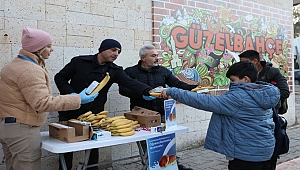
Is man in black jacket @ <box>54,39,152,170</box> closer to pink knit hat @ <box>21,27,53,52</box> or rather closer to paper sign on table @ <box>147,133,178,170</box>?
paper sign on table @ <box>147,133,178,170</box>

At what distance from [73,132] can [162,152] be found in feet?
3.21

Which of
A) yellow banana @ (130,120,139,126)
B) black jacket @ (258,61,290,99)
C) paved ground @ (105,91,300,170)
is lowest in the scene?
paved ground @ (105,91,300,170)

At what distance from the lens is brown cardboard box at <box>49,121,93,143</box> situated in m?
2.80

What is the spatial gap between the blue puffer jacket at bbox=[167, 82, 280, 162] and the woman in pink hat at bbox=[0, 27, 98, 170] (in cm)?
117

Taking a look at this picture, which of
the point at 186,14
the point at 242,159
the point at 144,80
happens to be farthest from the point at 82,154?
the point at 186,14

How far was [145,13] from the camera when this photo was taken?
514cm

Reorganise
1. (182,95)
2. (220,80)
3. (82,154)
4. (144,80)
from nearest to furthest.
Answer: (182,95)
(144,80)
(82,154)
(220,80)

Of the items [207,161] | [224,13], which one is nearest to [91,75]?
[207,161]

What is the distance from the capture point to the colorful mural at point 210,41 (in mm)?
A: 5419

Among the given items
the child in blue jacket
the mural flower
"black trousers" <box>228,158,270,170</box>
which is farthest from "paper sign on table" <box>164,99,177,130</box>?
the mural flower

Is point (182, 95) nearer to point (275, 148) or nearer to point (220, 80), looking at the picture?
point (275, 148)

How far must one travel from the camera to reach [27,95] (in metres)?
2.55

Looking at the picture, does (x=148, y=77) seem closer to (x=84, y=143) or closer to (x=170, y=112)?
(x=170, y=112)

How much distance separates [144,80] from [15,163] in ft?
6.40
